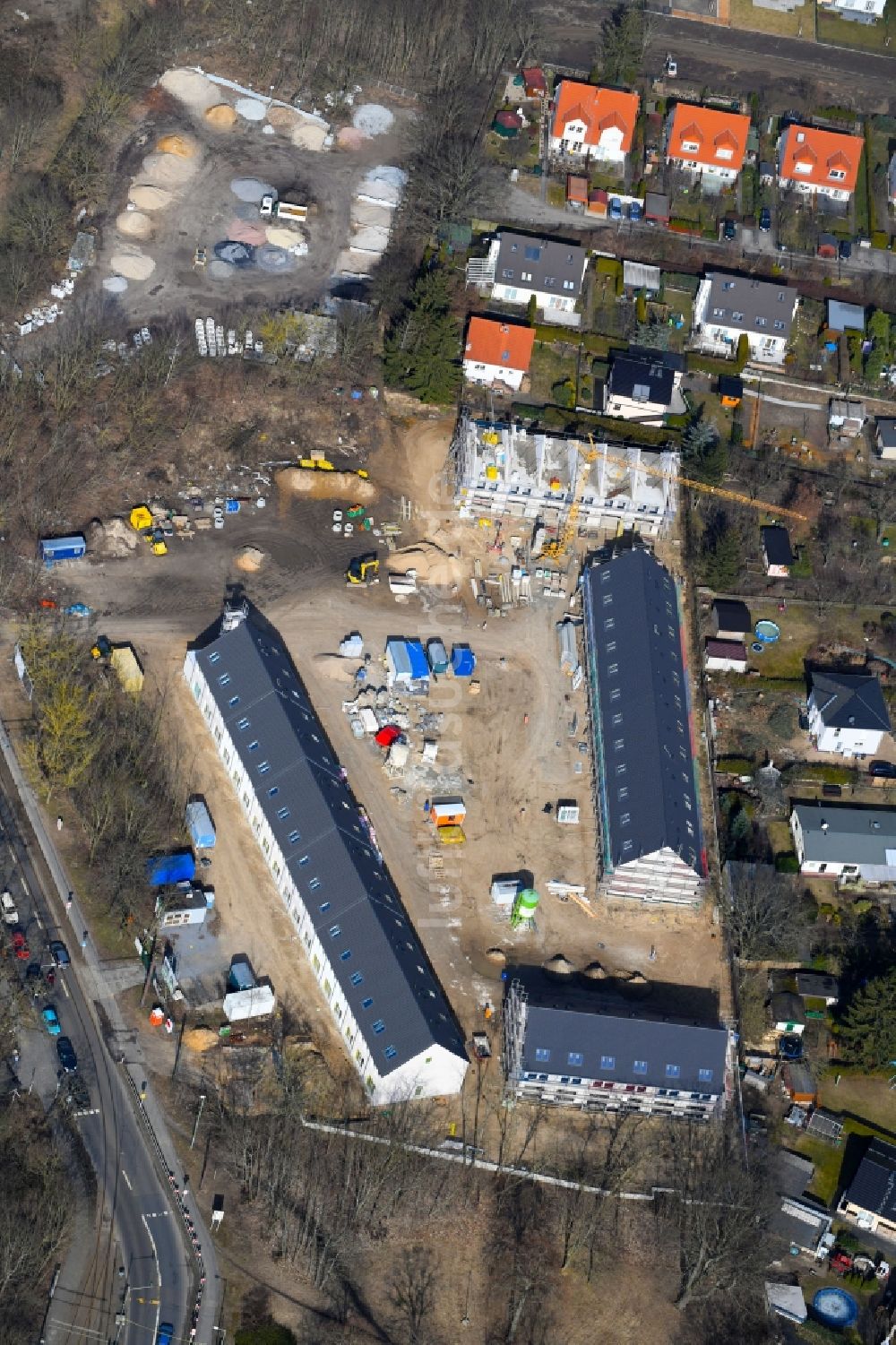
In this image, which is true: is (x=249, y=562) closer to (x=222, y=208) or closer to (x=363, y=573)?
(x=363, y=573)

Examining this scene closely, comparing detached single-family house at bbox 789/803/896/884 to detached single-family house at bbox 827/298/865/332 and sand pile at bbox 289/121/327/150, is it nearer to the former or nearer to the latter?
detached single-family house at bbox 827/298/865/332

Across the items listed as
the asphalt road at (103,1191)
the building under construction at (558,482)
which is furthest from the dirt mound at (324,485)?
the asphalt road at (103,1191)

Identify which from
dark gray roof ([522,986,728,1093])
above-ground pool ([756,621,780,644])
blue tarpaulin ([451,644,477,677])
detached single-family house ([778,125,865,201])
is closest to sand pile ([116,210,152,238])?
blue tarpaulin ([451,644,477,677])

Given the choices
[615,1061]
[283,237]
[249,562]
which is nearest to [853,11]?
[283,237]

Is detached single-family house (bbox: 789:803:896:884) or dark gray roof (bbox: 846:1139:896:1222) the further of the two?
detached single-family house (bbox: 789:803:896:884)

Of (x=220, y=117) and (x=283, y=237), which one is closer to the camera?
(x=283, y=237)

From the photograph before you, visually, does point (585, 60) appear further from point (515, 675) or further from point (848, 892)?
point (848, 892)
